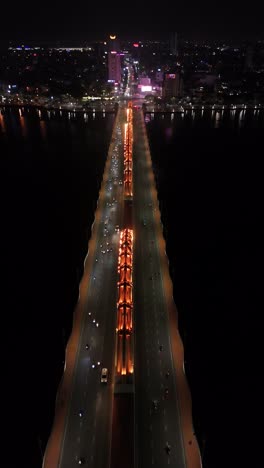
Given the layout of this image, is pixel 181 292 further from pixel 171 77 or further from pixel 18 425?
pixel 171 77

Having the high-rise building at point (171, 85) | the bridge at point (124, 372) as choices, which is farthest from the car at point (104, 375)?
the high-rise building at point (171, 85)

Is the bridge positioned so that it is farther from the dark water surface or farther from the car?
the dark water surface

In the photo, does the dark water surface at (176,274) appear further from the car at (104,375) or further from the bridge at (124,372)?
the car at (104,375)

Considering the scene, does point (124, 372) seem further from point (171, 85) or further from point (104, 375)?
point (171, 85)

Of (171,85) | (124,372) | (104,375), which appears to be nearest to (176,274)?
(124,372)

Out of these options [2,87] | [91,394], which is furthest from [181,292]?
[2,87]

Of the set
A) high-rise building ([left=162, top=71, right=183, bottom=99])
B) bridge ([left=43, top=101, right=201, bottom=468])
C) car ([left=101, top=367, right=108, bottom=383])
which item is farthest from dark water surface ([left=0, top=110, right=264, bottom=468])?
high-rise building ([left=162, top=71, right=183, bottom=99])
